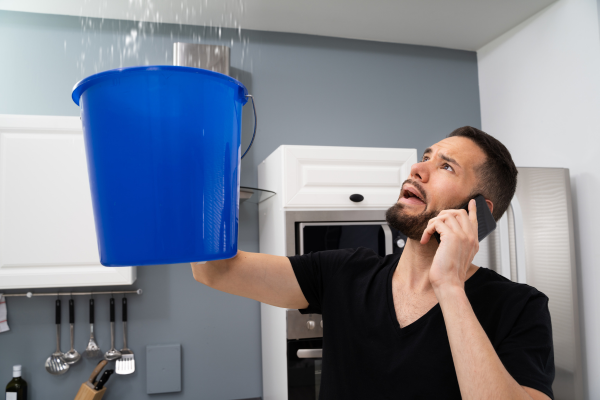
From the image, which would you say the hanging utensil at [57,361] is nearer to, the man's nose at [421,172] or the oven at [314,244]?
the oven at [314,244]

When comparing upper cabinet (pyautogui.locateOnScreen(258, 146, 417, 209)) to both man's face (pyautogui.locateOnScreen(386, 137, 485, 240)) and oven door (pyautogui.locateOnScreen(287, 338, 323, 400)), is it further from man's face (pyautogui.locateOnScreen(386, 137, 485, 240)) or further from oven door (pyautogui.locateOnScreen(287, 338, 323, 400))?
man's face (pyautogui.locateOnScreen(386, 137, 485, 240))

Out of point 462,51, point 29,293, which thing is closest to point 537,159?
point 462,51

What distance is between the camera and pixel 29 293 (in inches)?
82.3

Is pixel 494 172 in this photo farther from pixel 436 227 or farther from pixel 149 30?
pixel 149 30

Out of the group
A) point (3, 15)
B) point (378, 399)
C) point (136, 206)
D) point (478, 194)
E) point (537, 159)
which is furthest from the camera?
point (537, 159)

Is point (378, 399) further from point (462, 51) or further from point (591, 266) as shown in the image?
point (462, 51)

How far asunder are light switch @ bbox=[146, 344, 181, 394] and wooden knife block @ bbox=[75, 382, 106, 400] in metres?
0.23

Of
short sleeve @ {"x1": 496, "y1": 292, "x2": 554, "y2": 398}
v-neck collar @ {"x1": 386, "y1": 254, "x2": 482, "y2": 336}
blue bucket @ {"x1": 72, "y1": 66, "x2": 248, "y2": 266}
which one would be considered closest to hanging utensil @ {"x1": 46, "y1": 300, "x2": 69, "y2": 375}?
blue bucket @ {"x1": 72, "y1": 66, "x2": 248, "y2": 266}

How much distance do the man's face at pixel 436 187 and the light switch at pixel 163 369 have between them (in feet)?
5.28

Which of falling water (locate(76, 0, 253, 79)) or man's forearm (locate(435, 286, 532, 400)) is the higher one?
falling water (locate(76, 0, 253, 79))

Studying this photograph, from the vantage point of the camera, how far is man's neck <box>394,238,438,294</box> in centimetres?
110

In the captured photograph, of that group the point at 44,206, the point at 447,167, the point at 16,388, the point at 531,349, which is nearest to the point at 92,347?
the point at 16,388

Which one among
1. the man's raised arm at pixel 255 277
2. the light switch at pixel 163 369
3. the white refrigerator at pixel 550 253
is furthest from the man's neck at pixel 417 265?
the light switch at pixel 163 369

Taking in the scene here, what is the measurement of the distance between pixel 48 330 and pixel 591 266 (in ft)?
8.45
